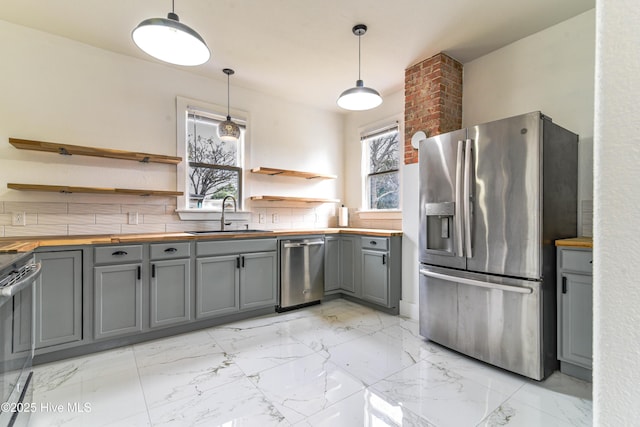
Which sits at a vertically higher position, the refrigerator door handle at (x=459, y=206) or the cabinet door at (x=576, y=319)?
the refrigerator door handle at (x=459, y=206)

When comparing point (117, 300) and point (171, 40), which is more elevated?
point (171, 40)

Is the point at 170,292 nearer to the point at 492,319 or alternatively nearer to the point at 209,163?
the point at 209,163

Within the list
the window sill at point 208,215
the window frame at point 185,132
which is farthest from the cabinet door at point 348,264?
the window frame at point 185,132

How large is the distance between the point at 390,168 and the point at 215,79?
2655mm

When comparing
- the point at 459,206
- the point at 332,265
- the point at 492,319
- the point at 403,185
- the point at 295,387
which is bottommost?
the point at 295,387

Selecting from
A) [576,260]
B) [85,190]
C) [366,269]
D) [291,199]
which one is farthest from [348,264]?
[85,190]

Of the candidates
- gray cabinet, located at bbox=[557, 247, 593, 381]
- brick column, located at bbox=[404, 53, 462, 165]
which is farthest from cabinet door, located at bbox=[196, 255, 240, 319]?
gray cabinet, located at bbox=[557, 247, 593, 381]

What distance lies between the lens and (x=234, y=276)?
10.5 ft

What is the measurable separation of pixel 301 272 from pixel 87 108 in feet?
9.47

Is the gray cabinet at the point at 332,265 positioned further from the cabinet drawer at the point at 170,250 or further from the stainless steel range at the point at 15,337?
the stainless steel range at the point at 15,337

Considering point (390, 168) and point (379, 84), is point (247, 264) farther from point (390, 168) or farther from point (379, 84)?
point (379, 84)

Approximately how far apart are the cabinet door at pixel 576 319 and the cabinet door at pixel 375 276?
1634 mm

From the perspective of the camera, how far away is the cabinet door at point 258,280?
3250 millimetres

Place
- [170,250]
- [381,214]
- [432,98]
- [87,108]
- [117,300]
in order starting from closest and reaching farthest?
1. [117,300]
2. [170,250]
3. [87,108]
4. [432,98]
5. [381,214]
